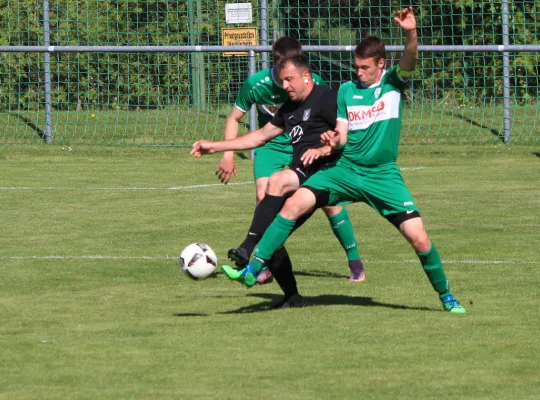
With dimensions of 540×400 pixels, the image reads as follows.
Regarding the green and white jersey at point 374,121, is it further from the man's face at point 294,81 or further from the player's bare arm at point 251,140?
the player's bare arm at point 251,140

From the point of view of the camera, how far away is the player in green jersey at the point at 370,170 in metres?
8.36

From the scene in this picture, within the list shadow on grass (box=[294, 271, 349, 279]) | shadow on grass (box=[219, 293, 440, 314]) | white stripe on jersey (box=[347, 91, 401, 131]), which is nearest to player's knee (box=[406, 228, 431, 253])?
shadow on grass (box=[219, 293, 440, 314])

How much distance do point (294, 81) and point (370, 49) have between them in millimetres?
686

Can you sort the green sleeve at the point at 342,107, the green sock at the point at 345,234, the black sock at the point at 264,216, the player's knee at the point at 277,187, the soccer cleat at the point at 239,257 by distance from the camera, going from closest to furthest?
the soccer cleat at the point at 239,257, the green sleeve at the point at 342,107, the black sock at the point at 264,216, the player's knee at the point at 277,187, the green sock at the point at 345,234

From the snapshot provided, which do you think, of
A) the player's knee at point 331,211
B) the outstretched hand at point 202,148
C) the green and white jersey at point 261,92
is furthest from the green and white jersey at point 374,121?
the player's knee at point 331,211

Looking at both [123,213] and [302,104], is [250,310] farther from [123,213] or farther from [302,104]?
[123,213]

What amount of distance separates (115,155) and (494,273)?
11667 mm

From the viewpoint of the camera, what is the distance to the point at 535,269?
10375 mm

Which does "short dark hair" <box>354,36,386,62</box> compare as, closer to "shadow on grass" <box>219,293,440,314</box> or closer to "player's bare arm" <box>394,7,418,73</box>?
"player's bare arm" <box>394,7,418,73</box>

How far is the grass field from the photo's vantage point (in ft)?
21.5

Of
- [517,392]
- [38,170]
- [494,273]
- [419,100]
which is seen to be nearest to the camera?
[517,392]

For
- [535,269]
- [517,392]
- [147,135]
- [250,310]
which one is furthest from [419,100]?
[517,392]

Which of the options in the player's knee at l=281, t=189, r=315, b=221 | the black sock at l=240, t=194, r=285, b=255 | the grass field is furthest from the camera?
the black sock at l=240, t=194, r=285, b=255

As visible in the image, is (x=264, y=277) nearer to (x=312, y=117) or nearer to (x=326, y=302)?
(x=326, y=302)
